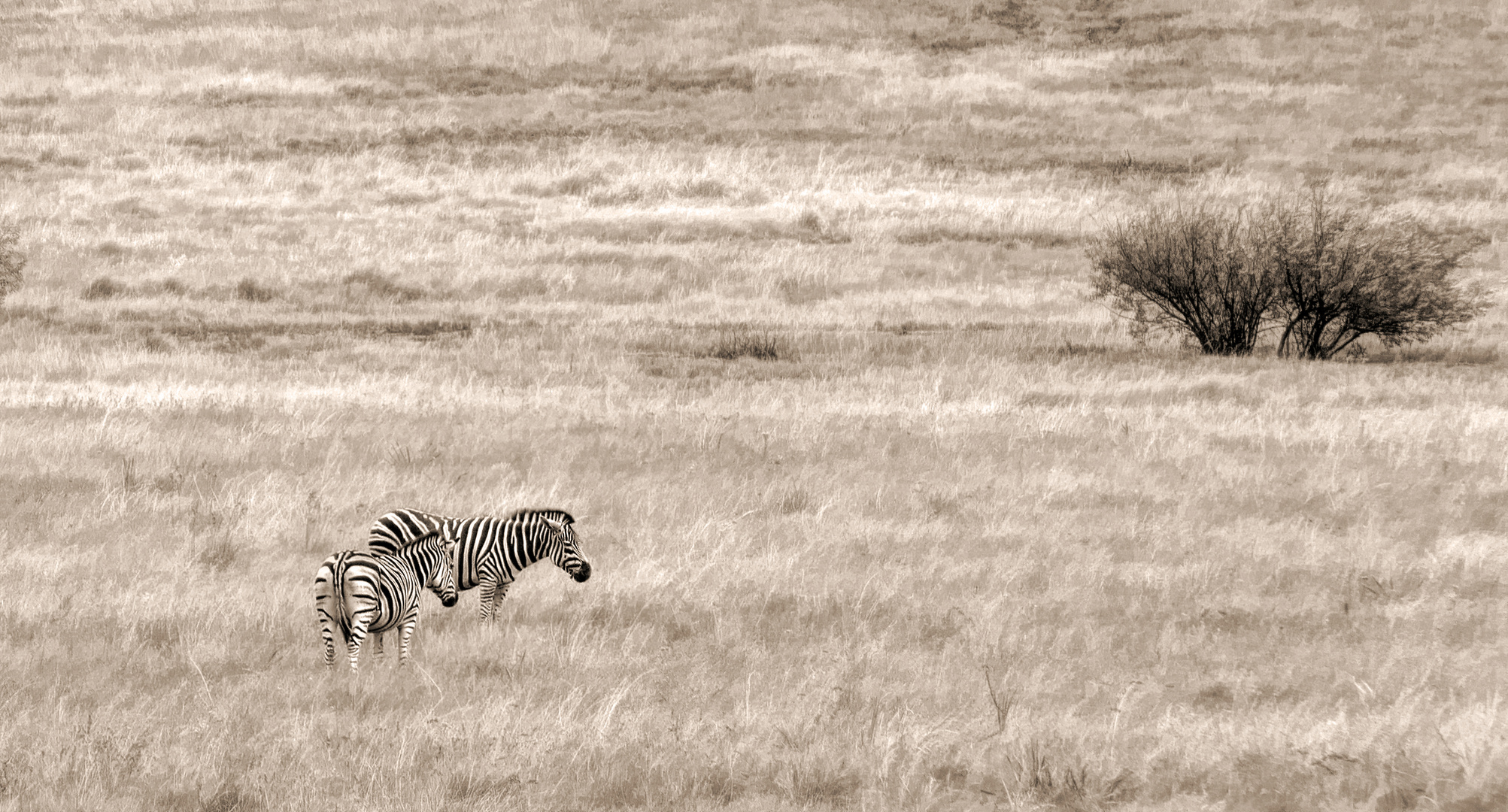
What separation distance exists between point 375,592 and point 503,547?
4.10 ft

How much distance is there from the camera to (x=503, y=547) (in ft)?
23.5

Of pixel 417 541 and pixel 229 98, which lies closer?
pixel 417 541

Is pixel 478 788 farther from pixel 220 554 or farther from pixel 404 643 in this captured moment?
pixel 220 554

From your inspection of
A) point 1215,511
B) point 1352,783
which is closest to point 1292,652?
point 1352,783

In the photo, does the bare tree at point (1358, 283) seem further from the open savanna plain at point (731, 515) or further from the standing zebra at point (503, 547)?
the standing zebra at point (503, 547)

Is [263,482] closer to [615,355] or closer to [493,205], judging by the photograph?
[615,355]

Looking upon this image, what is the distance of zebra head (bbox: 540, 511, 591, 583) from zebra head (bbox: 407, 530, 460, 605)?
59cm

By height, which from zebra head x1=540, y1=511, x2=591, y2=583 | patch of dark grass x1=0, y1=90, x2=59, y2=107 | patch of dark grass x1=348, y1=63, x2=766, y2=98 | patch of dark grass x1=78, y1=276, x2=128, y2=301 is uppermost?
patch of dark grass x1=348, y1=63, x2=766, y2=98

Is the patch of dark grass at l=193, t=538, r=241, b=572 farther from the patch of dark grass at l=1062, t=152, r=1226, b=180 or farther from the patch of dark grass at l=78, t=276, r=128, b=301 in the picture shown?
the patch of dark grass at l=1062, t=152, r=1226, b=180

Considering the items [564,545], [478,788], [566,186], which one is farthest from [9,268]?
[478,788]

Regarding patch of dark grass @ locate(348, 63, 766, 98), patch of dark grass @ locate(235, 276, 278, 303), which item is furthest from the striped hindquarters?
patch of dark grass @ locate(348, 63, 766, 98)

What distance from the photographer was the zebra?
5906mm

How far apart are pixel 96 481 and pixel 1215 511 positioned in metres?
8.43

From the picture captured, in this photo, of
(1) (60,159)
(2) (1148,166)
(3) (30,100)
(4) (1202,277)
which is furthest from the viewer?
(3) (30,100)
